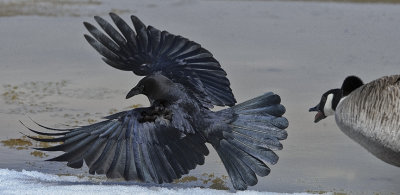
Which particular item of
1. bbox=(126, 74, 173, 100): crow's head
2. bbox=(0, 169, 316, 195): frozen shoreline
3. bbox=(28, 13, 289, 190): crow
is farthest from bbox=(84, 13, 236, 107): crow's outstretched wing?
bbox=(0, 169, 316, 195): frozen shoreline

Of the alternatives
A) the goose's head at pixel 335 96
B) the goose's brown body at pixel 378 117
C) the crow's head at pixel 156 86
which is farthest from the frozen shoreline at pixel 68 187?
the goose's head at pixel 335 96

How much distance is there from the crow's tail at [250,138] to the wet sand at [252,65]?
55 cm

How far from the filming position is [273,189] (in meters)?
6.55

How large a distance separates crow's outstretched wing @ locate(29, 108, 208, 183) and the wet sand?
814 millimetres

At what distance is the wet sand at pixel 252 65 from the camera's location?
23.6 ft

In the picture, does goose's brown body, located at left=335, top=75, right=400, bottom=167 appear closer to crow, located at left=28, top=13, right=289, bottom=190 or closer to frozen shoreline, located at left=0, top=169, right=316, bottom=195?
crow, located at left=28, top=13, right=289, bottom=190

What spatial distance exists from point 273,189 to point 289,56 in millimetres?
5701

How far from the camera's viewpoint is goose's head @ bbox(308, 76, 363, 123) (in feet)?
22.7

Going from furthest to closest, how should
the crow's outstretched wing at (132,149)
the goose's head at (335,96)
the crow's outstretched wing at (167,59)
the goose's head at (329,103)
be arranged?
the goose's head at (329,103), the goose's head at (335,96), the crow's outstretched wing at (167,59), the crow's outstretched wing at (132,149)

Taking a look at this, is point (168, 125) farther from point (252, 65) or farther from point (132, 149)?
point (252, 65)

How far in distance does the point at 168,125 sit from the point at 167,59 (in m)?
0.67

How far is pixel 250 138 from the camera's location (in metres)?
6.13

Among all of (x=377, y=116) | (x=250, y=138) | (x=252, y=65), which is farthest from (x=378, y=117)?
(x=252, y=65)

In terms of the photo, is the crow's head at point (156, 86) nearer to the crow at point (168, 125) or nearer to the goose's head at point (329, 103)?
the crow at point (168, 125)
